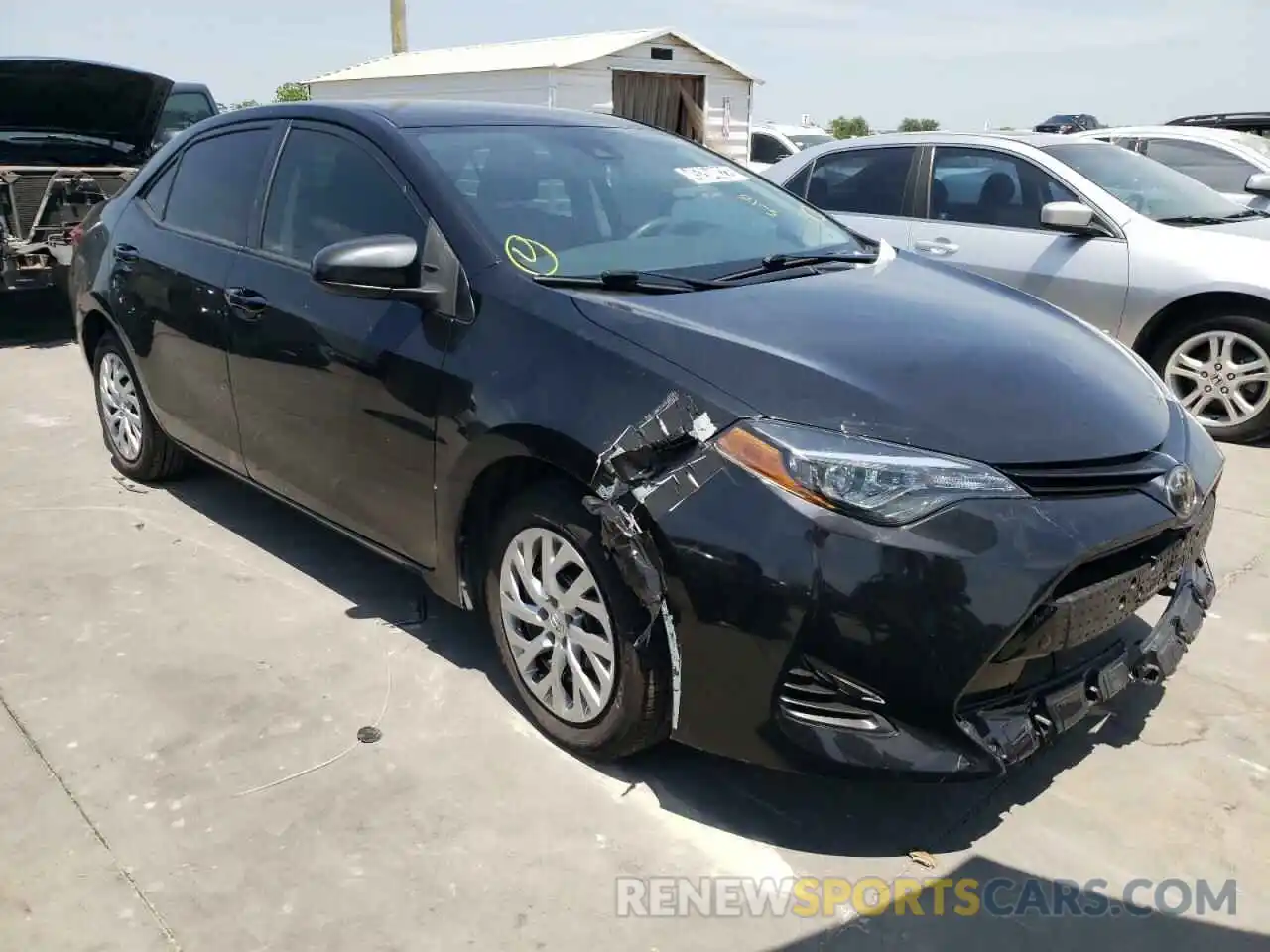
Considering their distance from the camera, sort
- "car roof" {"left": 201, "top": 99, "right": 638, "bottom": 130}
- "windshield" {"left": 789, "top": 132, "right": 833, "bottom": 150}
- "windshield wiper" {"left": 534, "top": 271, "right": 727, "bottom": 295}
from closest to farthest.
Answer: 1. "windshield wiper" {"left": 534, "top": 271, "right": 727, "bottom": 295}
2. "car roof" {"left": 201, "top": 99, "right": 638, "bottom": 130}
3. "windshield" {"left": 789, "top": 132, "right": 833, "bottom": 150}

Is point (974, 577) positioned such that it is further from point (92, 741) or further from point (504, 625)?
point (92, 741)

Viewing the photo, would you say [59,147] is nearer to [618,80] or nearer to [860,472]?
[860,472]

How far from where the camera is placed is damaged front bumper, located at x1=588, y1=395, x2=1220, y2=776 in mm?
2186

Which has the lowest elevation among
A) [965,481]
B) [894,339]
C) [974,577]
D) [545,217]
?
[974,577]

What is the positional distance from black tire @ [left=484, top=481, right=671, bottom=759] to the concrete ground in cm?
12

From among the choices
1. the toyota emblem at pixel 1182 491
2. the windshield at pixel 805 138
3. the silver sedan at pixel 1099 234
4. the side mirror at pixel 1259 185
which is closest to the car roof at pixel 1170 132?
the side mirror at pixel 1259 185

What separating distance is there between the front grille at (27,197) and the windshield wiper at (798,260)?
6707 mm

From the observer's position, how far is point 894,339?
8.91 feet


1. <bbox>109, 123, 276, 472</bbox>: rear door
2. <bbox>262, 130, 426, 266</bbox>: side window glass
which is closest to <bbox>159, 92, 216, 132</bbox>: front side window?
<bbox>109, 123, 276, 472</bbox>: rear door

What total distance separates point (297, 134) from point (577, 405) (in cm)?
183

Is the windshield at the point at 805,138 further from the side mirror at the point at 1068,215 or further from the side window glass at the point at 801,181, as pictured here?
the side mirror at the point at 1068,215

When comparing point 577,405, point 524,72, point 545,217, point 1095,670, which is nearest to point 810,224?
point 545,217

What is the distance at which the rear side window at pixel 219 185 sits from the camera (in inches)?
151

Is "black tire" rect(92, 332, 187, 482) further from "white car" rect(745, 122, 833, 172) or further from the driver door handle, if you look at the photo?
"white car" rect(745, 122, 833, 172)
